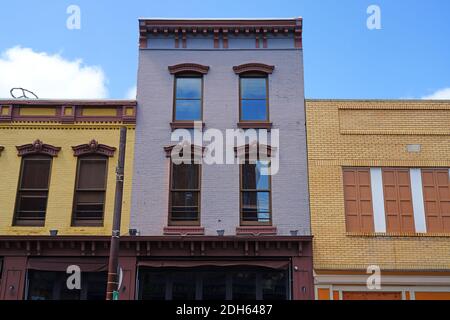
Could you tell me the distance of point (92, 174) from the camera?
15.8 m

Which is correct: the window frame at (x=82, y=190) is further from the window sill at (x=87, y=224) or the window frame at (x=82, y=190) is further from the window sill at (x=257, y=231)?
the window sill at (x=257, y=231)

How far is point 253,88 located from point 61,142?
640 cm

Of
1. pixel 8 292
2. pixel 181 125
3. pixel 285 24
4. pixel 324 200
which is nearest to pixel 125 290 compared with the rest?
pixel 8 292

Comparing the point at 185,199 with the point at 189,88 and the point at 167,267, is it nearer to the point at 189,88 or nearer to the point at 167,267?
the point at 167,267

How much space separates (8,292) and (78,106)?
6.00 metres

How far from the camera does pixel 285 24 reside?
1684 cm

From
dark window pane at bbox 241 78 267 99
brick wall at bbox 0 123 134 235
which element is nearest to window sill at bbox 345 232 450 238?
dark window pane at bbox 241 78 267 99

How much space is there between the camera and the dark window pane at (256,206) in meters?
15.2

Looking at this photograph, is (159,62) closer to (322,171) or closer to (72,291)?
(322,171)

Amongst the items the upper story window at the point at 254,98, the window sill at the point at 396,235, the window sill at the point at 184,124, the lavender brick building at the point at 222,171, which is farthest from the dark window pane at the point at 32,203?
the window sill at the point at 396,235

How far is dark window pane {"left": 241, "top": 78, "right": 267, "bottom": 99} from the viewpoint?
16.5 meters

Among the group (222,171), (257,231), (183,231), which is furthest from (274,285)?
(222,171)

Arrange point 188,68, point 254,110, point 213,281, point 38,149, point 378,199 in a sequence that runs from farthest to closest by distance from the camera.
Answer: point 188,68
point 254,110
point 38,149
point 378,199
point 213,281

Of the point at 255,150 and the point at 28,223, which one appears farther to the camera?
the point at 255,150
